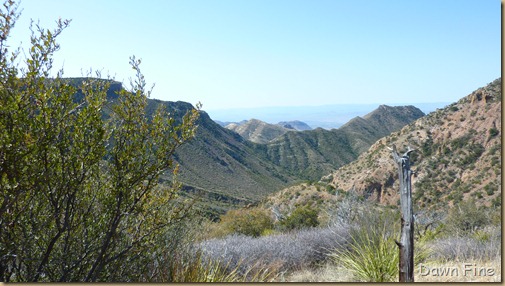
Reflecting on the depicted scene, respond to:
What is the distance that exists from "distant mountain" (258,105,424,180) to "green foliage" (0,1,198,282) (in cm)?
8979

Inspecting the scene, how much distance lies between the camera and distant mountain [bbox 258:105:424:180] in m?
103

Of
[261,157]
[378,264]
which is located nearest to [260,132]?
[261,157]

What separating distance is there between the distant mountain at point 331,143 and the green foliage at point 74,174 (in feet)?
295

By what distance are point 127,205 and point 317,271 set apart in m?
4.70

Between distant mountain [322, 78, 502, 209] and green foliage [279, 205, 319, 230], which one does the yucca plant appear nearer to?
green foliage [279, 205, 319, 230]

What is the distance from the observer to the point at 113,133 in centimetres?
416

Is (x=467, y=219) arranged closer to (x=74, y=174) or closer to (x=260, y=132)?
(x=74, y=174)

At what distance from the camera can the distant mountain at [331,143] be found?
103m

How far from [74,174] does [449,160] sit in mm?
33744

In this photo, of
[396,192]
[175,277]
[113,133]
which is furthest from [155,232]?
[396,192]

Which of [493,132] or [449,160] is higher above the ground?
[493,132]

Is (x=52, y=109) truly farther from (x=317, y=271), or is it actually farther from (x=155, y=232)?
(x=317, y=271)

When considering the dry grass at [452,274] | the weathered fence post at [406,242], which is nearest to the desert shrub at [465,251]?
the dry grass at [452,274]

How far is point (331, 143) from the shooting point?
113m
